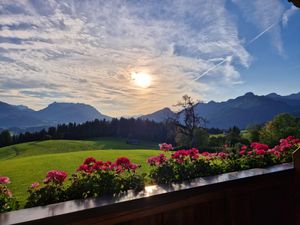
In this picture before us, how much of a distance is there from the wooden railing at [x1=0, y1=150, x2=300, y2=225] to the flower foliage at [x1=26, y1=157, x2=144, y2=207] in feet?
0.38

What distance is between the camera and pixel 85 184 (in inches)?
67.7

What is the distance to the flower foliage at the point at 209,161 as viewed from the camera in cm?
208

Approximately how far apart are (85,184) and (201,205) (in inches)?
35.3

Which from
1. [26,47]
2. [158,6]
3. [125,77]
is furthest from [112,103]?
[158,6]

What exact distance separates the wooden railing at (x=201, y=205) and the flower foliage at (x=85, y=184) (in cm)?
11

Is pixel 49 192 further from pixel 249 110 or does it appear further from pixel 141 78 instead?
pixel 249 110

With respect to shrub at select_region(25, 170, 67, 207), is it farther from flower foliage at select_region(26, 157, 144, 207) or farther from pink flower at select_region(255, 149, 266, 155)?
pink flower at select_region(255, 149, 266, 155)

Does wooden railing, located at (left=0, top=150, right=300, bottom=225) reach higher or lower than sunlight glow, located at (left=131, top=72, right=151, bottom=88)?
lower

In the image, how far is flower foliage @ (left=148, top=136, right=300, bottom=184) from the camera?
208cm

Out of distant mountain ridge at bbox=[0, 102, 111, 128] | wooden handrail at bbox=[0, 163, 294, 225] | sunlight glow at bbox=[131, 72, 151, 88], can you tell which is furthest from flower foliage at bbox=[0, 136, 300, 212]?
distant mountain ridge at bbox=[0, 102, 111, 128]

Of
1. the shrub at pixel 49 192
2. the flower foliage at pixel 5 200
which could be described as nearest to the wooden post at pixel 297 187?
the shrub at pixel 49 192

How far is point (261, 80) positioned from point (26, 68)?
7.07m

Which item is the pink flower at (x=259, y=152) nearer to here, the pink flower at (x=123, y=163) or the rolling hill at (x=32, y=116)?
the pink flower at (x=123, y=163)

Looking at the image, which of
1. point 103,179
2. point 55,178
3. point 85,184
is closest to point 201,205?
point 103,179
